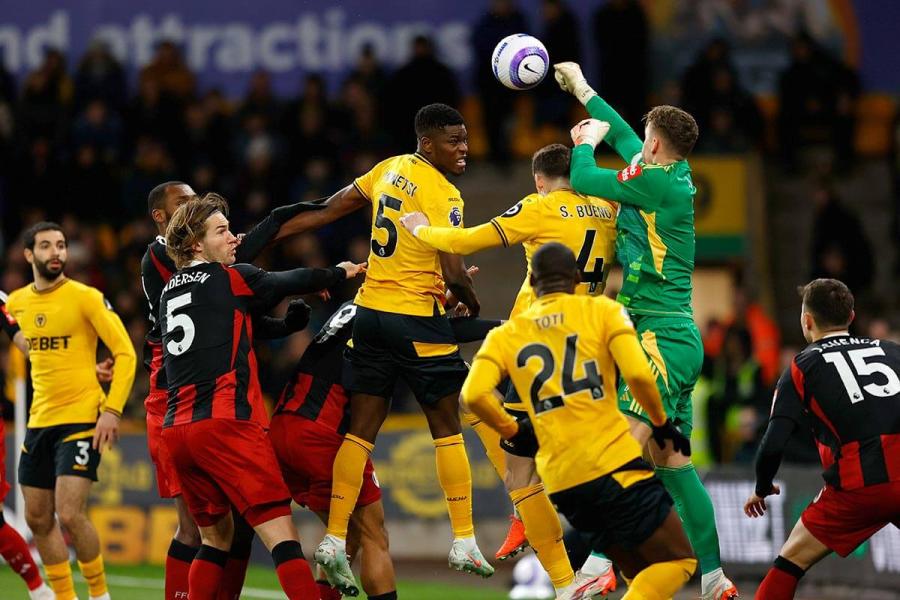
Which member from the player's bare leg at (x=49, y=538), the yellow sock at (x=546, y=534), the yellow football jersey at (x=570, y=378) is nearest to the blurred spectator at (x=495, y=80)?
the player's bare leg at (x=49, y=538)

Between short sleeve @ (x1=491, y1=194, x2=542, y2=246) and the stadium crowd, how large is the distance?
822cm

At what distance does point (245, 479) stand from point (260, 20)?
1277 centimetres

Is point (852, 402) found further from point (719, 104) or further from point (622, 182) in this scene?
point (719, 104)

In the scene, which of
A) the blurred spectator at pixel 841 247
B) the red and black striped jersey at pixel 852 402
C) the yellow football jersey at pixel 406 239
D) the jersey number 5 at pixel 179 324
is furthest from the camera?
the blurred spectator at pixel 841 247

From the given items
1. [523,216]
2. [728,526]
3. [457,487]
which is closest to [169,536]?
[728,526]

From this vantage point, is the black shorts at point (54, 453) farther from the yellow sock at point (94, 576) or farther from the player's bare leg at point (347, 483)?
the player's bare leg at point (347, 483)

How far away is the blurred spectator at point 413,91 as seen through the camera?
17812 millimetres

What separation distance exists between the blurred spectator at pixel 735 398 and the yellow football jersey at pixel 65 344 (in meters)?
6.91

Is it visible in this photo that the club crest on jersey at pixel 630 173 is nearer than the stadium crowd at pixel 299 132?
Yes

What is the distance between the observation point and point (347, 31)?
19781 millimetres

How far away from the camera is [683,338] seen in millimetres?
8453

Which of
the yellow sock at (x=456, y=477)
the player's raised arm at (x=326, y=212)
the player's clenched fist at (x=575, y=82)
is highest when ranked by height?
the player's clenched fist at (x=575, y=82)

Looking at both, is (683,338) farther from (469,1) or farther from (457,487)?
(469,1)

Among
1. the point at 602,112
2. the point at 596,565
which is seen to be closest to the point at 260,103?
the point at 602,112
